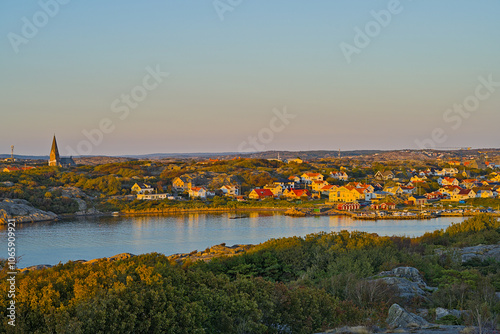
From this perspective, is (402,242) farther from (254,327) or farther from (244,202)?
(244,202)

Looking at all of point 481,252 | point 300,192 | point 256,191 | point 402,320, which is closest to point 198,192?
point 256,191

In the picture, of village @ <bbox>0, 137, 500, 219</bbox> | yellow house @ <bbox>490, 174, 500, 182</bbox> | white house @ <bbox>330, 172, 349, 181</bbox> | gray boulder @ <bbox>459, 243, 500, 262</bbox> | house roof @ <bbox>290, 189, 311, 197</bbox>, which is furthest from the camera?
white house @ <bbox>330, 172, 349, 181</bbox>

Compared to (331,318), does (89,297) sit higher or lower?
higher

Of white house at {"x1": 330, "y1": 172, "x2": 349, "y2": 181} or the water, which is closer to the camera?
the water

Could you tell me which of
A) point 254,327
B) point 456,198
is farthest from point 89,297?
point 456,198

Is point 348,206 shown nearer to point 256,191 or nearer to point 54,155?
point 256,191

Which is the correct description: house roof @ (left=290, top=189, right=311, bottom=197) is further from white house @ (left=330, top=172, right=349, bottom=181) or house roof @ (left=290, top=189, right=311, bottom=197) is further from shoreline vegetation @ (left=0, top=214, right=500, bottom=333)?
shoreline vegetation @ (left=0, top=214, right=500, bottom=333)

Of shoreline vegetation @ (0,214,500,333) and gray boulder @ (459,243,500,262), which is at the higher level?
shoreline vegetation @ (0,214,500,333)

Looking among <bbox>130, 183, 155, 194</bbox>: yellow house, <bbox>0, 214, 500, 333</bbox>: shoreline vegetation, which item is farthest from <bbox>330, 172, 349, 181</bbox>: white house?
<bbox>0, 214, 500, 333</bbox>: shoreline vegetation
